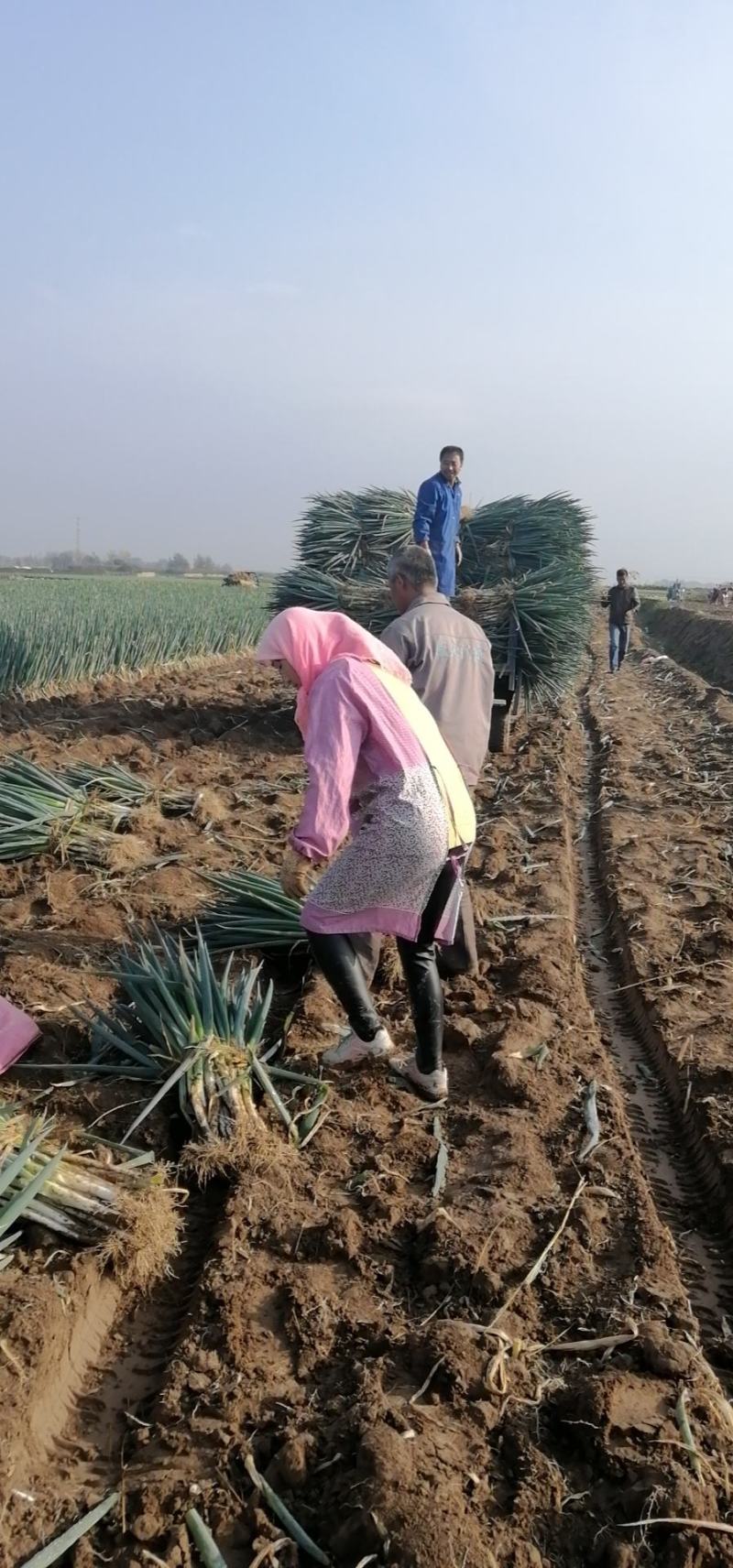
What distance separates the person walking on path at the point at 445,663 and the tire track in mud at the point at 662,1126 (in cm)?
64

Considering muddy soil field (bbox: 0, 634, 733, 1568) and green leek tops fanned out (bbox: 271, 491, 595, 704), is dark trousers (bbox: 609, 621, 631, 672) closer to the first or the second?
green leek tops fanned out (bbox: 271, 491, 595, 704)

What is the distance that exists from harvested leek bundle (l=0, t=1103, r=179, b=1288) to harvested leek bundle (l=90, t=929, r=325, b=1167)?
0.18 metres

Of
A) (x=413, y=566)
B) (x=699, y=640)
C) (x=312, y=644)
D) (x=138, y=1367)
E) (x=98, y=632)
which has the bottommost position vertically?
(x=138, y=1367)

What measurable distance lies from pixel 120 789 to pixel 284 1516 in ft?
13.4

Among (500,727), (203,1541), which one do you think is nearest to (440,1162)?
(203,1541)

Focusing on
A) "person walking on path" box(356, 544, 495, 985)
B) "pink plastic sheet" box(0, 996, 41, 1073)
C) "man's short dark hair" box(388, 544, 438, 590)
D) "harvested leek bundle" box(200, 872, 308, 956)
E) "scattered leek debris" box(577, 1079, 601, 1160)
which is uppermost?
"man's short dark hair" box(388, 544, 438, 590)

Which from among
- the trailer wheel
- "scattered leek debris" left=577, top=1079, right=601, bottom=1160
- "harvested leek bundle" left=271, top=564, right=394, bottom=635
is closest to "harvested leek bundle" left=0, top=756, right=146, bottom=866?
"scattered leek debris" left=577, top=1079, right=601, bottom=1160

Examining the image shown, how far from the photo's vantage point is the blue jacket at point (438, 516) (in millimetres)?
6598

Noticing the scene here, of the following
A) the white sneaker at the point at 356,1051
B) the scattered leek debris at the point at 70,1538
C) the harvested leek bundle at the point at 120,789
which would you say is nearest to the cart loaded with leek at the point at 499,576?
the harvested leek bundle at the point at 120,789

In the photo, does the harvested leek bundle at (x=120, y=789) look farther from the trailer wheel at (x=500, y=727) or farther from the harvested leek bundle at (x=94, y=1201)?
the trailer wheel at (x=500, y=727)

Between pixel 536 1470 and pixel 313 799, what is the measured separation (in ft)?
5.16

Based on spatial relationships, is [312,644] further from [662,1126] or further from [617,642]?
[617,642]

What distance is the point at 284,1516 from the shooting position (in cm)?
176

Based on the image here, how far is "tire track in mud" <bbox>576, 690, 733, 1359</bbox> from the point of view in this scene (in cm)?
258
